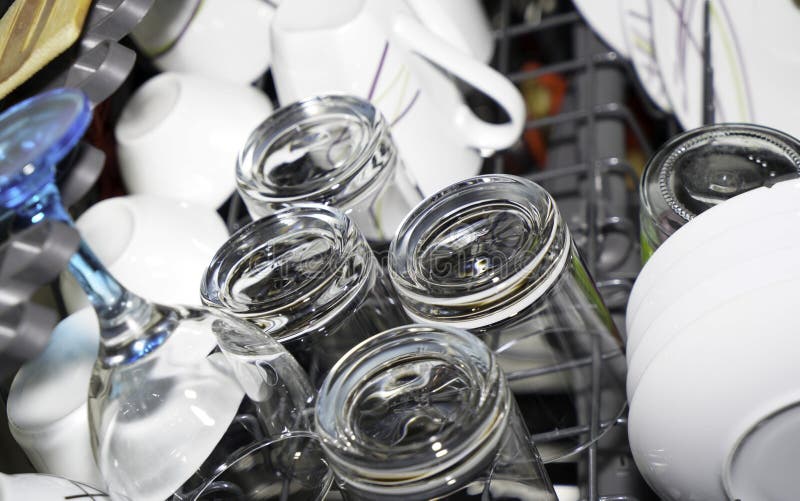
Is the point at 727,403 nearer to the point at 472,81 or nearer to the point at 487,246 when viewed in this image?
the point at 487,246

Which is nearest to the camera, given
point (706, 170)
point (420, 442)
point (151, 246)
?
A: point (420, 442)

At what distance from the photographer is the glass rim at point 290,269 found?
40cm

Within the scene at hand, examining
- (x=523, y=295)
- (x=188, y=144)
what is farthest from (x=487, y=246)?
(x=188, y=144)

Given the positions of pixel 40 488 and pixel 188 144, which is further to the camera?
pixel 188 144

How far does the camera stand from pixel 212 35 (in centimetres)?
64

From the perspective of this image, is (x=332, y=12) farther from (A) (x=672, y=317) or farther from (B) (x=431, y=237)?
(A) (x=672, y=317)

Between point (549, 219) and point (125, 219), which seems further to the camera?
point (125, 219)

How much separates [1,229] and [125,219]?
0.70 feet

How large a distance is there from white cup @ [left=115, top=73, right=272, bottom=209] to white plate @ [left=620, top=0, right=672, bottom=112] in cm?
26

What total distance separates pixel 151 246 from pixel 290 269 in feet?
0.46

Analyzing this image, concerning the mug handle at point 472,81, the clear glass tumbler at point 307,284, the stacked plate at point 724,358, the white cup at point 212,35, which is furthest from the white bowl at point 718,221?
the white cup at point 212,35

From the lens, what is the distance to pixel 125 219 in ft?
1.77

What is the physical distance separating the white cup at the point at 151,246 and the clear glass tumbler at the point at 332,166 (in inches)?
2.3

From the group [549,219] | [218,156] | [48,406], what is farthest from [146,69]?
[549,219]
